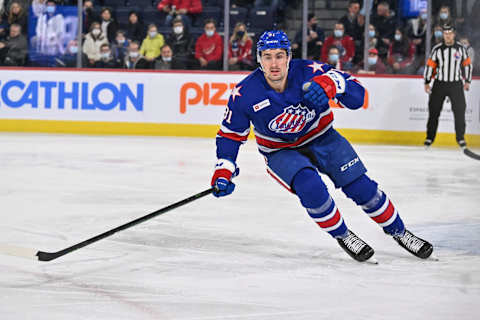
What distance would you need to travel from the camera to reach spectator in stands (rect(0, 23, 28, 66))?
10.2m

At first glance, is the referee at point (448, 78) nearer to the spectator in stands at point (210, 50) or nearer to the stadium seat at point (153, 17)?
the spectator in stands at point (210, 50)

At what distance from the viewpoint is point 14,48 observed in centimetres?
1023

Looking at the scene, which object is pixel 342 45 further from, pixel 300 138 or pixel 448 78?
pixel 300 138

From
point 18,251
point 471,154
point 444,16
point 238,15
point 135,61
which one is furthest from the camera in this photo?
point 135,61

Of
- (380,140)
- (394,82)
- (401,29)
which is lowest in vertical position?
(380,140)

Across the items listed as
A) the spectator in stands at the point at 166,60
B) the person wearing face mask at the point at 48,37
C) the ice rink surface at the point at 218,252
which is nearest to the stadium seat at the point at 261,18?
the spectator in stands at the point at 166,60

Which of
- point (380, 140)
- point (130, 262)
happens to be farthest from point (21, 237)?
point (380, 140)

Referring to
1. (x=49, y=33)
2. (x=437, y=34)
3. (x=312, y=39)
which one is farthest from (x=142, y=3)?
(x=437, y=34)

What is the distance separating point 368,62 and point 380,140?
0.96 m

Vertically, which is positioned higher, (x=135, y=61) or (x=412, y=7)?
(x=412, y=7)

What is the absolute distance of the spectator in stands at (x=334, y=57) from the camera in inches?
384

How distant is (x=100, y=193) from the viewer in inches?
212

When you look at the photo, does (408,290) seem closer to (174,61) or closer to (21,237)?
(21,237)

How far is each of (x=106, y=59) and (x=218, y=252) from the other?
6997mm
